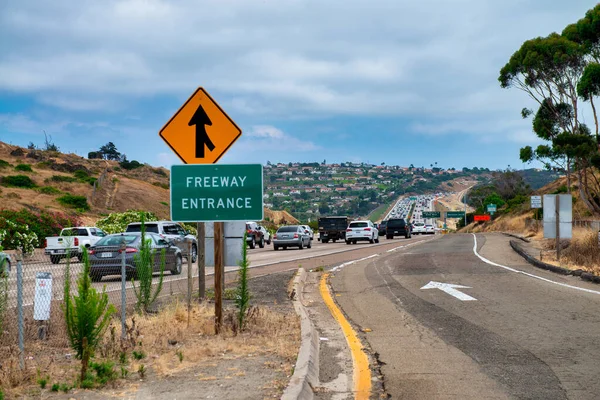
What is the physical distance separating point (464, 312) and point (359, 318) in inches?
71.9

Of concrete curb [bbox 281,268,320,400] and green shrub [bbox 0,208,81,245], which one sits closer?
concrete curb [bbox 281,268,320,400]

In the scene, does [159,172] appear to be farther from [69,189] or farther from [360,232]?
[360,232]

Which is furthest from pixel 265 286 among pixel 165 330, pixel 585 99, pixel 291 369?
pixel 585 99

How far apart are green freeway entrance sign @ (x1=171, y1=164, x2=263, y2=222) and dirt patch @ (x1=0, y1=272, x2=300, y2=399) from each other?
1435mm

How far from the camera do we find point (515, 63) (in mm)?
44938

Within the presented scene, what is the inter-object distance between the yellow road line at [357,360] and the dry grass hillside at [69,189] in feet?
149

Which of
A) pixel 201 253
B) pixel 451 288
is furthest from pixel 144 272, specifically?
pixel 451 288

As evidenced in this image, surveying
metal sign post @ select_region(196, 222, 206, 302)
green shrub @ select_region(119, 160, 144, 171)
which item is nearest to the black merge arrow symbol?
metal sign post @ select_region(196, 222, 206, 302)

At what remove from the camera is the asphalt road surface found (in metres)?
6.87

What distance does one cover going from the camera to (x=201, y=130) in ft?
31.6

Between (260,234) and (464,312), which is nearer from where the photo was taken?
(464,312)

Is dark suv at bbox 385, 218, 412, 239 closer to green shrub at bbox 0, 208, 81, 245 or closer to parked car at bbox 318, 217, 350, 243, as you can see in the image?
parked car at bbox 318, 217, 350, 243

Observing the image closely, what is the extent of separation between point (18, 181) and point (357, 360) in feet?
211

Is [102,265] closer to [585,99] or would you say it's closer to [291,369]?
Result: [291,369]
